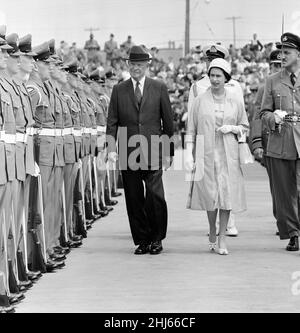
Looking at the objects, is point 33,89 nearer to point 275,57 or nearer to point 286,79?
point 286,79

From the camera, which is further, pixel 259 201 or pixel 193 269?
pixel 259 201

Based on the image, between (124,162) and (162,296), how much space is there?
3.23 metres

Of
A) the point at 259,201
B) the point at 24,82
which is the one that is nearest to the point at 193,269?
the point at 24,82

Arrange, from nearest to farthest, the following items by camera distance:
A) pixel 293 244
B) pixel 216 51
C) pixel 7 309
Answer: pixel 7 309
pixel 293 244
pixel 216 51

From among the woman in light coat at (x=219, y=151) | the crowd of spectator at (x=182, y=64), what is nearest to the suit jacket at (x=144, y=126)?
the woman in light coat at (x=219, y=151)

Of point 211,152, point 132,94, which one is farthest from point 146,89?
point 211,152

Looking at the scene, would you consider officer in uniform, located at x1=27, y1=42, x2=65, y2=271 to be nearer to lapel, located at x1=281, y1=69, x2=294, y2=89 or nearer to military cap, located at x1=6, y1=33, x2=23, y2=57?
military cap, located at x1=6, y1=33, x2=23, y2=57

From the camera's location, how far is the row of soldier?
30.0ft

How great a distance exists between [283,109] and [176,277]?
265cm

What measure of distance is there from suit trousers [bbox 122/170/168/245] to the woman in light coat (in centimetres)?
42

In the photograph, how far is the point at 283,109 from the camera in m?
12.2
